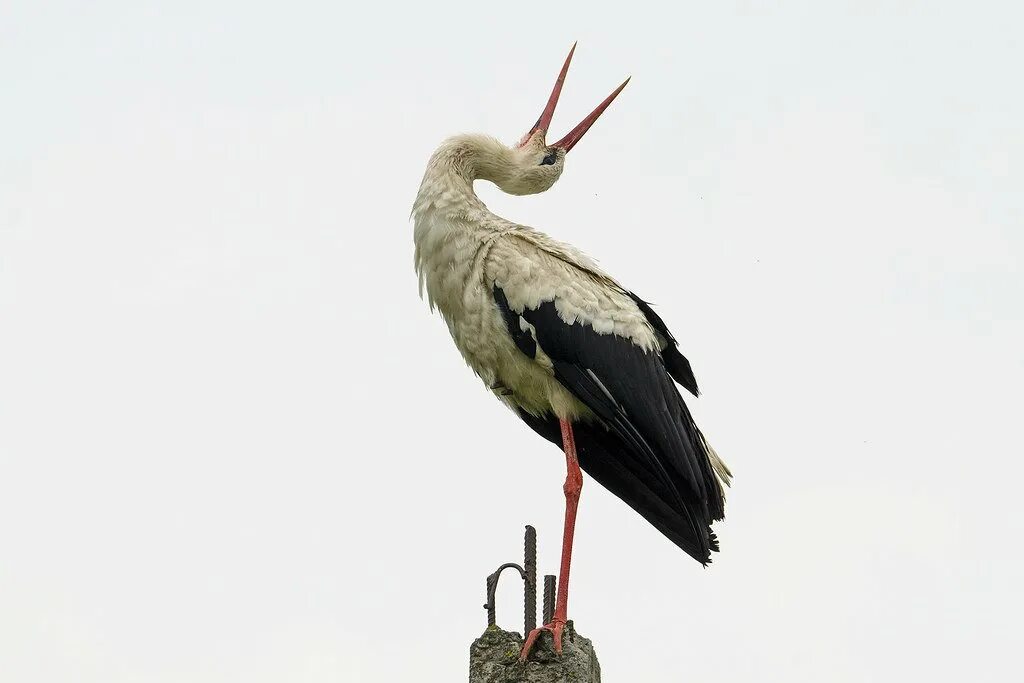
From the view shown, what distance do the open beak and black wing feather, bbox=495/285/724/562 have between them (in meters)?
1.70

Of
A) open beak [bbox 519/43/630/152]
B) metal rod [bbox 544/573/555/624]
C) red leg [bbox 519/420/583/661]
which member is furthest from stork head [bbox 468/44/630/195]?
metal rod [bbox 544/573/555/624]

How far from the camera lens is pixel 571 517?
299 inches

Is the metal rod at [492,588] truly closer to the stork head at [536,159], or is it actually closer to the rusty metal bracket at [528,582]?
the rusty metal bracket at [528,582]

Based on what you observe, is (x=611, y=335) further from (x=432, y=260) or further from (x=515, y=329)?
(x=432, y=260)

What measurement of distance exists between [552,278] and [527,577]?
253 cm

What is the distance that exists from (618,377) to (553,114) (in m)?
2.28

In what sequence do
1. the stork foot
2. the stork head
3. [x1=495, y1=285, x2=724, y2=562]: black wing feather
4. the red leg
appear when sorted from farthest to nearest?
the stork head, [x1=495, y1=285, x2=724, y2=562]: black wing feather, the red leg, the stork foot

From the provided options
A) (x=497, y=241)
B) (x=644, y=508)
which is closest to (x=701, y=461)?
(x=644, y=508)

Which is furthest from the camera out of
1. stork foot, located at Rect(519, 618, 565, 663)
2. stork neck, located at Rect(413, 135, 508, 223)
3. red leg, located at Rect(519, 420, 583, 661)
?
stork neck, located at Rect(413, 135, 508, 223)

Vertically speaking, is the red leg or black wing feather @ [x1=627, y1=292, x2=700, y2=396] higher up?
black wing feather @ [x1=627, y1=292, x2=700, y2=396]

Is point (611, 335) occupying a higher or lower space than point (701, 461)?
higher

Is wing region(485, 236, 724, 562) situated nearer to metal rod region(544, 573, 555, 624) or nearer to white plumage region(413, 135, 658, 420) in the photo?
white plumage region(413, 135, 658, 420)

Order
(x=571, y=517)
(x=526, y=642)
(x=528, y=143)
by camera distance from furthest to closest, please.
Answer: (x=528, y=143) < (x=571, y=517) < (x=526, y=642)

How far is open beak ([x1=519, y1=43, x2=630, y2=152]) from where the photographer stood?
9.15 m
